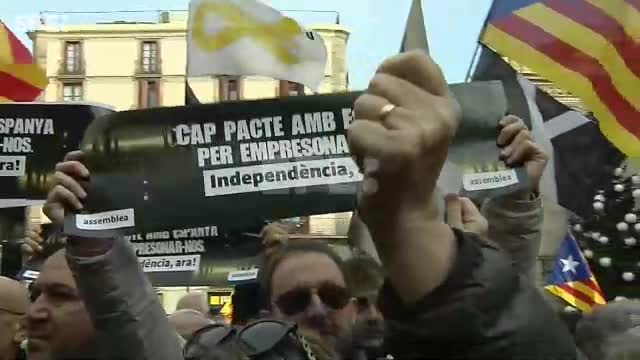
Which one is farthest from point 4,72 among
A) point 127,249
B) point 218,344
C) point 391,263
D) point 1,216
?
point 391,263

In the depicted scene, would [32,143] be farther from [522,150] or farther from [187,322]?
[522,150]

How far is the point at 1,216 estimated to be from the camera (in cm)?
520

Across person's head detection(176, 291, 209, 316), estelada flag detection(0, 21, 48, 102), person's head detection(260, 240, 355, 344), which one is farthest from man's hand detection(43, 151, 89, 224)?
person's head detection(176, 291, 209, 316)

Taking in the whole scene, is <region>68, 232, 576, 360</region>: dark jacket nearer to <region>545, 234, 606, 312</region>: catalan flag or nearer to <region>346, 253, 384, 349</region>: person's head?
<region>346, 253, 384, 349</region>: person's head

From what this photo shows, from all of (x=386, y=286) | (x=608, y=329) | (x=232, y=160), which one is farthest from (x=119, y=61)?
(x=386, y=286)

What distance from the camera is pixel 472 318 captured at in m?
1.22

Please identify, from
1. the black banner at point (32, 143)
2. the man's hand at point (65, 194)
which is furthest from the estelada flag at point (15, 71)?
the man's hand at point (65, 194)

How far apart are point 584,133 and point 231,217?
4.74 ft

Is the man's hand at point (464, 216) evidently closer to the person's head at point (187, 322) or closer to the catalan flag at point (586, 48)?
the person's head at point (187, 322)

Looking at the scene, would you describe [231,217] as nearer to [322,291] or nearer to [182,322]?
[182,322]

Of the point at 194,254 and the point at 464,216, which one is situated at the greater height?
the point at 464,216

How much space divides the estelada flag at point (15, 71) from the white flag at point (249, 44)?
1.56 meters

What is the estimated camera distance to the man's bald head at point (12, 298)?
365 cm

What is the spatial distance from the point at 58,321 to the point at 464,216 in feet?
4.32
